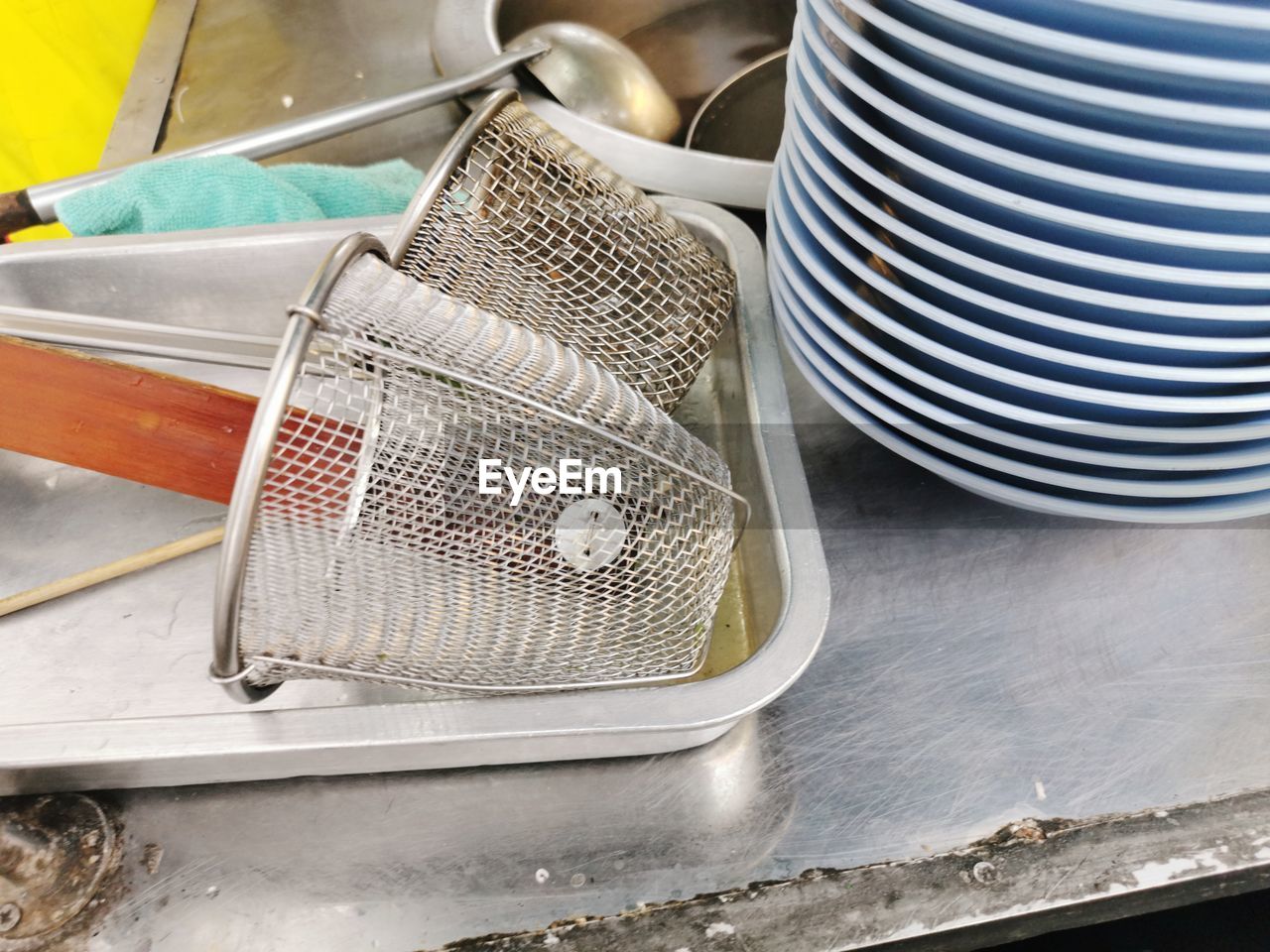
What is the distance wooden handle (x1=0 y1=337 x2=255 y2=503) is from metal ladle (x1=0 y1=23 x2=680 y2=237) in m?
0.19

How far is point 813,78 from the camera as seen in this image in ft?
1.16

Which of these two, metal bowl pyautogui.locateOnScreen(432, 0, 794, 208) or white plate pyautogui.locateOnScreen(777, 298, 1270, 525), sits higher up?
metal bowl pyautogui.locateOnScreen(432, 0, 794, 208)

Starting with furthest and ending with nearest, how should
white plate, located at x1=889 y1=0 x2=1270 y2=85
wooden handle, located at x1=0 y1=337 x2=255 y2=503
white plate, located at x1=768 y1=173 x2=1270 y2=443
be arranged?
1. wooden handle, located at x1=0 y1=337 x2=255 y2=503
2. white plate, located at x1=768 y1=173 x2=1270 y2=443
3. white plate, located at x1=889 y1=0 x2=1270 y2=85

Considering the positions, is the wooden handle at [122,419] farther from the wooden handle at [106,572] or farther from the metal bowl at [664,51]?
the metal bowl at [664,51]

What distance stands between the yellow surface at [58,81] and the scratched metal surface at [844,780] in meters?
0.83

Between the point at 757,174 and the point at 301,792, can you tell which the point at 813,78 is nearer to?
the point at 757,174

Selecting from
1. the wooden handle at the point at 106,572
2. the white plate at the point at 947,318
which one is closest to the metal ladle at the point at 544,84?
the wooden handle at the point at 106,572

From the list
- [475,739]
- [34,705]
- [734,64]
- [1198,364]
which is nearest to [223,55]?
[734,64]

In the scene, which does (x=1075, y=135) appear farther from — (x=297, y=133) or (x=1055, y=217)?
(x=297, y=133)

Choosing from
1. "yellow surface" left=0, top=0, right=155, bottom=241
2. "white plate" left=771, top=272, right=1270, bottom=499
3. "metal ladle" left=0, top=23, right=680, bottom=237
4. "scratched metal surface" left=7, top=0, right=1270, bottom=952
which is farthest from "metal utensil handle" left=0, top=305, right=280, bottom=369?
"yellow surface" left=0, top=0, right=155, bottom=241

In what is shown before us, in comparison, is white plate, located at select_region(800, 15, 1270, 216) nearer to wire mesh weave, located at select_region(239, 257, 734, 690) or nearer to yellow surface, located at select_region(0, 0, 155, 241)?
wire mesh weave, located at select_region(239, 257, 734, 690)

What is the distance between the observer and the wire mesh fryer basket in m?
0.35

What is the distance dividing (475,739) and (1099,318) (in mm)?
312

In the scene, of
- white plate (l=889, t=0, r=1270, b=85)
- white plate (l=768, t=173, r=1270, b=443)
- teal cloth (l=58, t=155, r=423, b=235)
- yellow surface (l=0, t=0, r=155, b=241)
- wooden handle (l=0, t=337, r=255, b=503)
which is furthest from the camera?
yellow surface (l=0, t=0, r=155, b=241)
